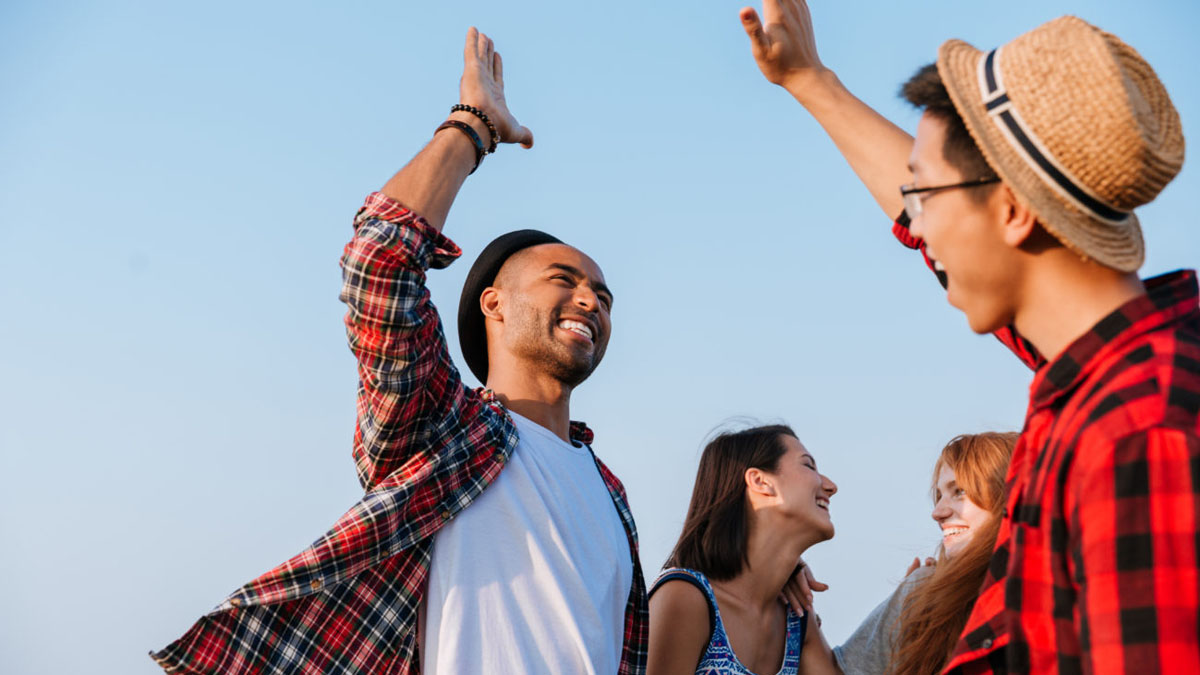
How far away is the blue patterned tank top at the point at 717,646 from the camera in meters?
4.62

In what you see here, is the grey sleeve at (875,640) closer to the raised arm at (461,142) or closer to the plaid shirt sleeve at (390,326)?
the plaid shirt sleeve at (390,326)

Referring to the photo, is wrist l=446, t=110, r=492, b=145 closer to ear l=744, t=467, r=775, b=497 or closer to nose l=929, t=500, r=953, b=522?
ear l=744, t=467, r=775, b=497

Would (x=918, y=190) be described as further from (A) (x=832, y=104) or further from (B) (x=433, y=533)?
(B) (x=433, y=533)

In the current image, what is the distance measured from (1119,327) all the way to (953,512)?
308 cm

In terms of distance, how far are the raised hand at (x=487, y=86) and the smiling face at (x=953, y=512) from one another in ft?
7.77

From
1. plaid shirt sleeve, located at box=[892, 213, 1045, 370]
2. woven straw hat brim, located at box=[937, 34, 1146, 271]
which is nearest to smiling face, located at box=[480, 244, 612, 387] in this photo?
plaid shirt sleeve, located at box=[892, 213, 1045, 370]

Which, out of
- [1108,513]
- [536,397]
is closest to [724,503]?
[536,397]

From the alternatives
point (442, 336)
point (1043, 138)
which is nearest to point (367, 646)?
point (442, 336)

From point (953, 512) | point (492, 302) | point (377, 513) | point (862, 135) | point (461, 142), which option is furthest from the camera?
point (953, 512)

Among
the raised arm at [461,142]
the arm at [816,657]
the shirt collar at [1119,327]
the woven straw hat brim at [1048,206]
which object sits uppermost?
the raised arm at [461,142]

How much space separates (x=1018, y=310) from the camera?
212 cm

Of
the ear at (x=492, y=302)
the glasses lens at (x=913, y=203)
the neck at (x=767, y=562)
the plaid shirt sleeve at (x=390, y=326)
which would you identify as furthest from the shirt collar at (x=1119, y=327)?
the neck at (x=767, y=562)

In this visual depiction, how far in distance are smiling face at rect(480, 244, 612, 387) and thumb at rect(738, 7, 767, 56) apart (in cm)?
158

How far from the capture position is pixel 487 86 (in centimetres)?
405
